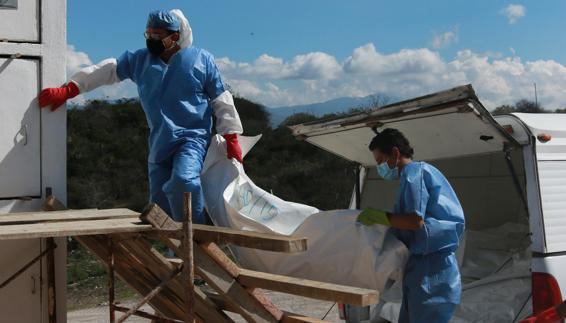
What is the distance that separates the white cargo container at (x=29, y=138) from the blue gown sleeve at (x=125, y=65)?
389mm

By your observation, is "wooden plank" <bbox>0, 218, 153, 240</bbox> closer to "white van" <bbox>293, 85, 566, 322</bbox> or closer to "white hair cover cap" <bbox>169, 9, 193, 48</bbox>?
"white hair cover cap" <bbox>169, 9, 193, 48</bbox>

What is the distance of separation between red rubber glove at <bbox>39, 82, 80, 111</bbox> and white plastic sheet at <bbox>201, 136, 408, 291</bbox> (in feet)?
3.00

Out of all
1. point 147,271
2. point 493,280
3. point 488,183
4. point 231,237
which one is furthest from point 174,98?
point 488,183

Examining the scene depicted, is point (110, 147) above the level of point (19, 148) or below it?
above

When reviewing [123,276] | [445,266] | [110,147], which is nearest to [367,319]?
[445,266]

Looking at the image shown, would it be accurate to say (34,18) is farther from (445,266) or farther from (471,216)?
(471,216)

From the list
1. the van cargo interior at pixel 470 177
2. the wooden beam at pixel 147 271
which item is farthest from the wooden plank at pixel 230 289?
the van cargo interior at pixel 470 177

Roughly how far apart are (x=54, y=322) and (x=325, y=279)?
5.50 ft

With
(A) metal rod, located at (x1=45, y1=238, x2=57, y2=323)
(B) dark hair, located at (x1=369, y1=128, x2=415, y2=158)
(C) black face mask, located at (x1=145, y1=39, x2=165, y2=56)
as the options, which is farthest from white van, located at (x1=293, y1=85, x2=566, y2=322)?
(A) metal rod, located at (x1=45, y1=238, x2=57, y2=323)

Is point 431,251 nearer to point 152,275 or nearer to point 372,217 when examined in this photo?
point 372,217

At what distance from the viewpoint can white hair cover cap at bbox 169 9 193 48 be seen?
14.5 ft

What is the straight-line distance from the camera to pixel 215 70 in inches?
177

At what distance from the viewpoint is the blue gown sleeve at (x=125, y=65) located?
4.55m

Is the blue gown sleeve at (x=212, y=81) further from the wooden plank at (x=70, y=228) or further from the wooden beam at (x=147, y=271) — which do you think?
the wooden plank at (x=70, y=228)
